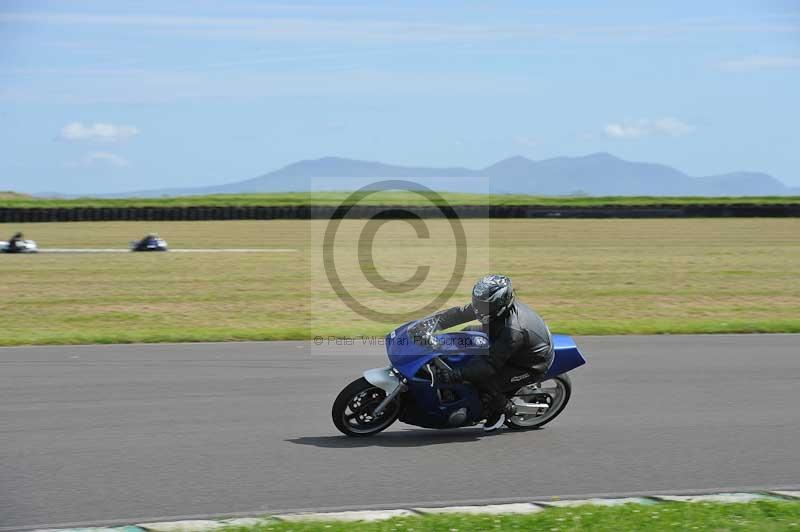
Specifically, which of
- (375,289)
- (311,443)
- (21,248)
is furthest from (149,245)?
(311,443)

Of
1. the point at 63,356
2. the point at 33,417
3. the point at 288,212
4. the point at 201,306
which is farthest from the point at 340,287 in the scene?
the point at 288,212

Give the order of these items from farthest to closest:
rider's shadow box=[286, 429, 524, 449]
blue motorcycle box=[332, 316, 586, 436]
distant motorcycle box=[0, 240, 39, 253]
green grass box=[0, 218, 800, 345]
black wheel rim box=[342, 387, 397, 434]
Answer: distant motorcycle box=[0, 240, 39, 253] → green grass box=[0, 218, 800, 345] → black wheel rim box=[342, 387, 397, 434] → blue motorcycle box=[332, 316, 586, 436] → rider's shadow box=[286, 429, 524, 449]

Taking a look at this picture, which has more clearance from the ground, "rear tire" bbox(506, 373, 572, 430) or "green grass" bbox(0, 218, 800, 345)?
"green grass" bbox(0, 218, 800, 345)

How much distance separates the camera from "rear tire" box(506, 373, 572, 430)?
30.0ft

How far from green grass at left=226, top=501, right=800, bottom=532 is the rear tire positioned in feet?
8.56

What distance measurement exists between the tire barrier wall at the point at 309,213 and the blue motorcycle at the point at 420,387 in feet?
147

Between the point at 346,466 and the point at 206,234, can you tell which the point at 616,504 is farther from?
the point at 206,234

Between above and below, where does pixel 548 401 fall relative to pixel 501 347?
below

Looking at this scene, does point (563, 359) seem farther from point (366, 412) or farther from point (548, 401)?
point (366, 412)

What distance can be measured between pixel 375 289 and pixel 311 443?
15.4m

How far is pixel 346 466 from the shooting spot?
302 inches

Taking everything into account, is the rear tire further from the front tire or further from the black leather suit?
the front tire

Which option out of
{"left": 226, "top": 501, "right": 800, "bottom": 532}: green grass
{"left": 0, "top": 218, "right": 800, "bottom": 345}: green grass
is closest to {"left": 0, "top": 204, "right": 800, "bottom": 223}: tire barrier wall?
{"left": 0, "top": 218, "right": 800, "bottom": 345}: green grass

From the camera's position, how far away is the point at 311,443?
8383 millimetres
